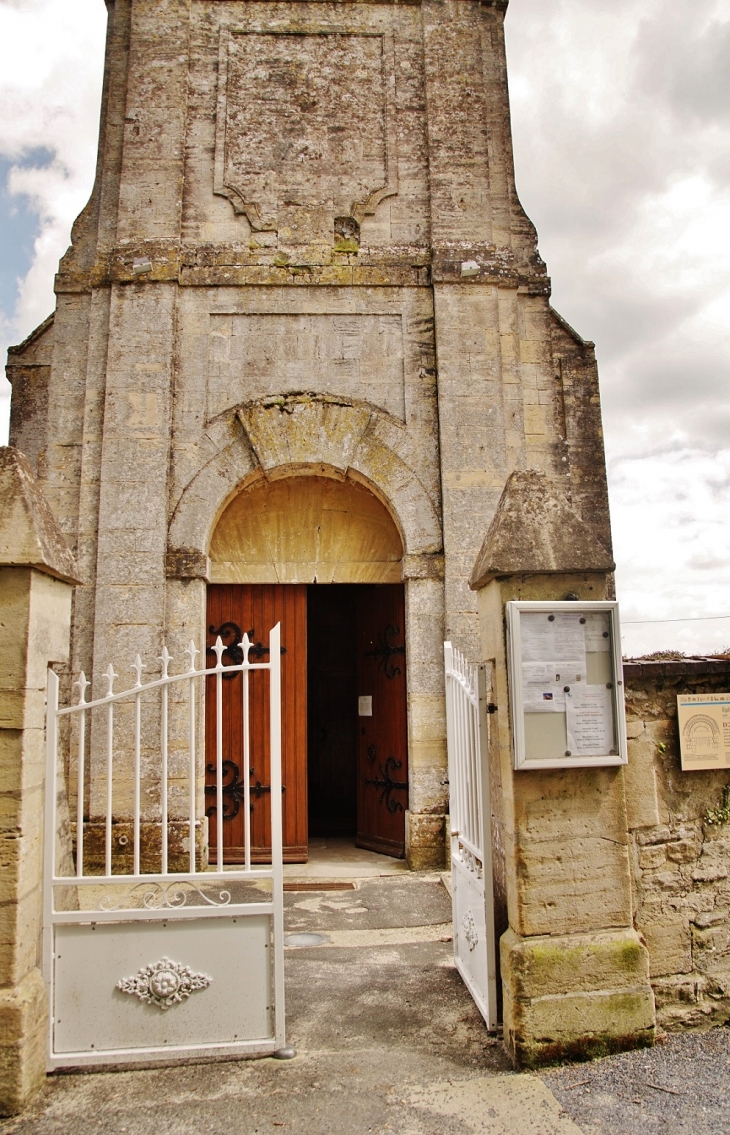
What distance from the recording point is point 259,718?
780cm

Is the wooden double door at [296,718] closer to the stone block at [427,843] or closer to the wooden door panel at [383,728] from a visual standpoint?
the wooden door panel at [383,728]

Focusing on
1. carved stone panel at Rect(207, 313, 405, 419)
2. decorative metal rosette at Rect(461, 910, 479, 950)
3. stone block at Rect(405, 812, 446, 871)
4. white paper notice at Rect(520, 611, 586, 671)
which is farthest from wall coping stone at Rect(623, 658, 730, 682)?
carved stone panel at Rect(207, 313, 405, 419)

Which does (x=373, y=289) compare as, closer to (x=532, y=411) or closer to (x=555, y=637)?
(x=532, y=411)

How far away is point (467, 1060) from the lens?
3.62 m

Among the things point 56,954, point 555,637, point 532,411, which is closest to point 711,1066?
point 555,637

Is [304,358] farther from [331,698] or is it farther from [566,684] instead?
[331,698]

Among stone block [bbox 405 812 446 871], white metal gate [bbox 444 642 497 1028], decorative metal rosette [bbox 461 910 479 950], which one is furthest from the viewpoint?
stone block [bbox 405 812 446 871]

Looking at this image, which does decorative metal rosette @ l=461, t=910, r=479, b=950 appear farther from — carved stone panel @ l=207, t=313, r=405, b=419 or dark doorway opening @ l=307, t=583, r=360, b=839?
dark doorway opening @ l=307, t=583, r=360, b=839

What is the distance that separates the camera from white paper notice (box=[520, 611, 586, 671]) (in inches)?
151

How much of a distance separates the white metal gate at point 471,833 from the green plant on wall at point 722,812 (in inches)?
46.6

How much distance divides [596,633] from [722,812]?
1.21 m

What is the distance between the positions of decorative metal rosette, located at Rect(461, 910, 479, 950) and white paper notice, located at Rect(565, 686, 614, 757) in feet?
3.95

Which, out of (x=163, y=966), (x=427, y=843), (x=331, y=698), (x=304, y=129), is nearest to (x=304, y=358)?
(x=304, y=129)

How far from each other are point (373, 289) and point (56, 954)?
6812 millimetres
